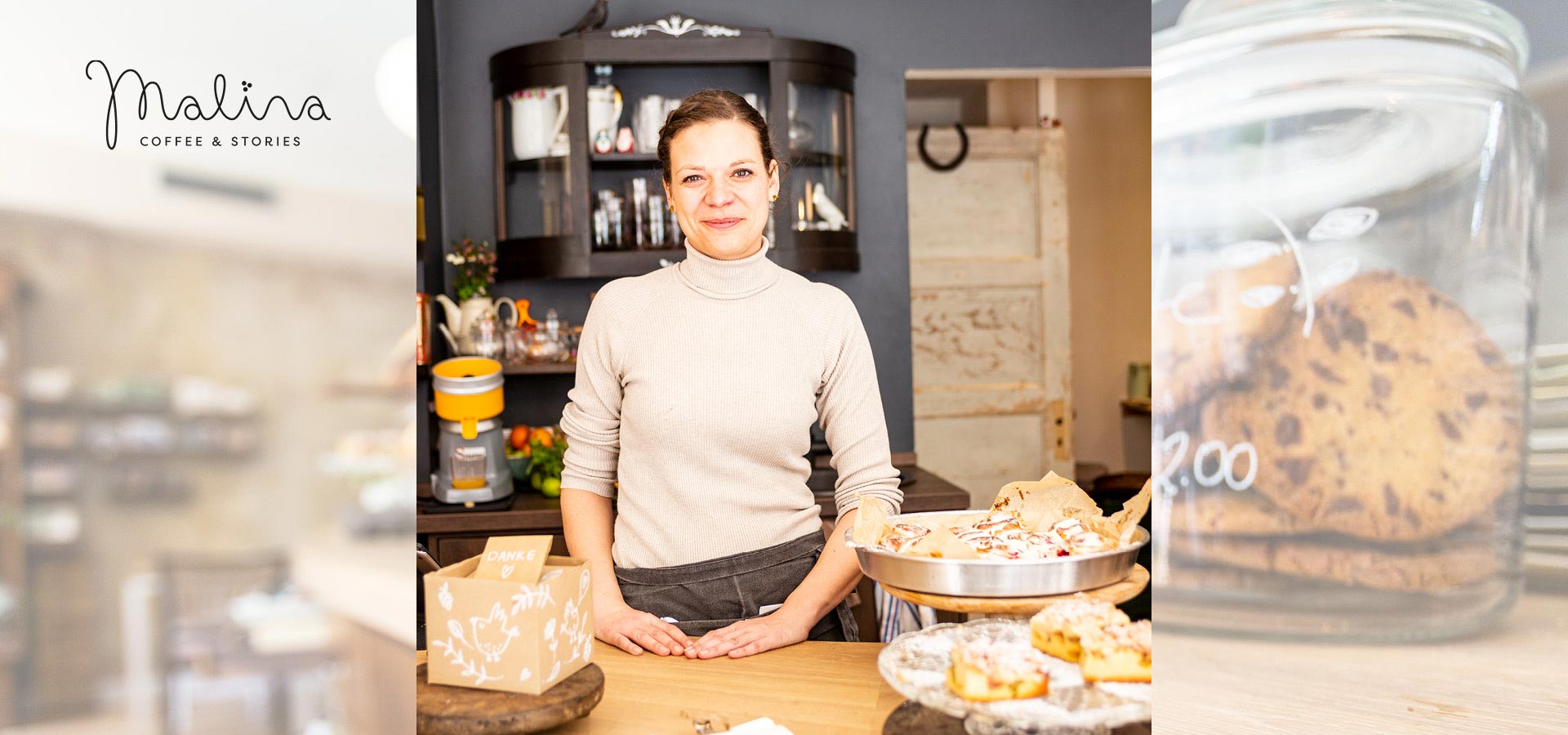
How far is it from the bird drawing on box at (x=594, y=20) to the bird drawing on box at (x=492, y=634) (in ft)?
9.11

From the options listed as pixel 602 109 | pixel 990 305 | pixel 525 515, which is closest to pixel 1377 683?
pixel 525 515

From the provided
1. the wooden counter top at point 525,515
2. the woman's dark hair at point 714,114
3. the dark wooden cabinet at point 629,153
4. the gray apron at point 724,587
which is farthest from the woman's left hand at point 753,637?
the dark wooden cabinet at point 629,153

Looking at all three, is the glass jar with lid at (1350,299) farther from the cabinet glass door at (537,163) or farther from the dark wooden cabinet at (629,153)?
the cabinet glass door at (537,163)

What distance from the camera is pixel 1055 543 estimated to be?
124 cm

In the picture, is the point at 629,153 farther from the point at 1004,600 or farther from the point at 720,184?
the point at 1004,600

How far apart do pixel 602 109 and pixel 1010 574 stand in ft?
8.99

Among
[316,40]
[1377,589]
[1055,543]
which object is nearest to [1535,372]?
[1377,589]

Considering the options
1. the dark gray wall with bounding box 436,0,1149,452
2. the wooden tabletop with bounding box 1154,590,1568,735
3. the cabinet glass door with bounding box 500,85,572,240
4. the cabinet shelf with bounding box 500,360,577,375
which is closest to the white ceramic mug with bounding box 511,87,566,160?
the cabinet glass door with bounding box 500,85,572,240

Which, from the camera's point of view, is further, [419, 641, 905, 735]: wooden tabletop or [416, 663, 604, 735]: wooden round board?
[419, 641, 905, 735]: wooden tabletop

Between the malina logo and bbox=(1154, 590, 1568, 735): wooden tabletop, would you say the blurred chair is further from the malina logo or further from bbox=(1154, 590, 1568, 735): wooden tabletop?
bbox=(1154, 590, 1568, 735): wooden tabletop

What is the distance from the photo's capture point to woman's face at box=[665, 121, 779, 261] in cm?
168

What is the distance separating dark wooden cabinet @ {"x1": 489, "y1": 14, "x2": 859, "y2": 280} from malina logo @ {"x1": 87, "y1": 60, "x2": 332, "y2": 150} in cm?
255

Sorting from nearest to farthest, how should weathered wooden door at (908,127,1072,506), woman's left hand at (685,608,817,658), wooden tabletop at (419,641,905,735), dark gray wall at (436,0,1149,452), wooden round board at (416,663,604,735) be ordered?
wooden round board at (416,663,604,735)
wooden tabletop at (419,641,905,735)
woman's left hand at (685,608,817,658)
dark gray wall at (436,0,1149,452)
weathered wooden door at (908,127,1072,506)

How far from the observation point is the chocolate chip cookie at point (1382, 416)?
893mm
